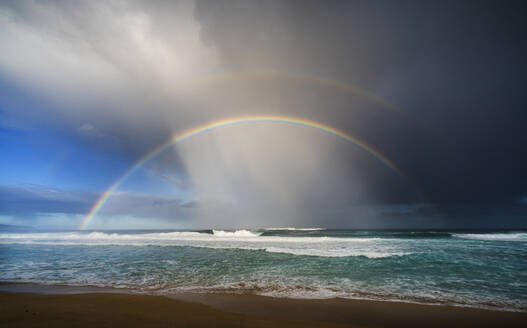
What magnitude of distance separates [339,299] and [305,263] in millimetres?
6406

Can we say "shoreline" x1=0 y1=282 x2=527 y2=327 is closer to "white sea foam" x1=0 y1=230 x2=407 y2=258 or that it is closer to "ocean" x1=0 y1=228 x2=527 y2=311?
"ocean" x1=0 y1=228 x2=527 y2=311

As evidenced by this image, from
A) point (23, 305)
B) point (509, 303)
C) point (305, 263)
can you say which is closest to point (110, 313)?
point (23, 305)

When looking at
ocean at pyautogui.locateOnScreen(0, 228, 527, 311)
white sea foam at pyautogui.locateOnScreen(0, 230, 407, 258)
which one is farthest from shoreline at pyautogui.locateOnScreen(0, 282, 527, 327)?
white sea foam at pyautogui.locateOnScreen(0, 230, 407, 258)

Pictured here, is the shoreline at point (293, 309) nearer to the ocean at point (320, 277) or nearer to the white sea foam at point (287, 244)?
the ocean at point (320, 277)

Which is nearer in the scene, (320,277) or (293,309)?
(293,309)

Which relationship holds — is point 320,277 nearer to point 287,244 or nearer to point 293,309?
point 293,309

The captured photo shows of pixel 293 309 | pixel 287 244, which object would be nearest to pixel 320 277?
pixel 293 309

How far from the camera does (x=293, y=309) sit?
655cm

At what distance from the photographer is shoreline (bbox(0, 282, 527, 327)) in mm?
5820

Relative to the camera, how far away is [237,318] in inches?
229

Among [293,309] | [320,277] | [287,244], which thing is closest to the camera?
[293,309]

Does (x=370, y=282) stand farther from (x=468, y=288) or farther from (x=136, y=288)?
(x=136, y=288)

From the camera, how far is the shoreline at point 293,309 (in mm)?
5820

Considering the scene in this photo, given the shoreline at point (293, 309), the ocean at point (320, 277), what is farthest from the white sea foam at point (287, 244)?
the shoreline at point (293, 309)
